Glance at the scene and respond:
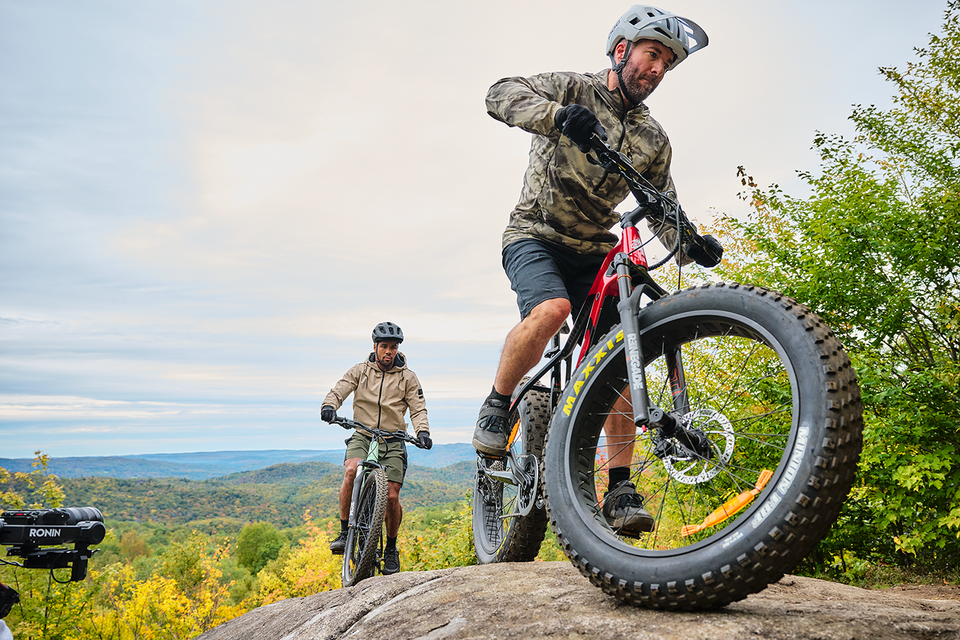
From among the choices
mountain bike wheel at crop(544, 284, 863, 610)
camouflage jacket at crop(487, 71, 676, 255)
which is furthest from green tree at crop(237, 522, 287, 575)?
mountain bike wheel at crop(544, 284, 863, 610)

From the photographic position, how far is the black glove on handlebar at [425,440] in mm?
6280

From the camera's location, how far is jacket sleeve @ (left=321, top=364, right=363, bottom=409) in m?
6.57

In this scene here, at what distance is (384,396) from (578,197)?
422 cm

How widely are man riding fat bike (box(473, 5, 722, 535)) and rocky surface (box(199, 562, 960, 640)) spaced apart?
0.62 m

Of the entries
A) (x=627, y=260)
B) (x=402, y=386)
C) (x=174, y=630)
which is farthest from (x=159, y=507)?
(x=627, y=260)

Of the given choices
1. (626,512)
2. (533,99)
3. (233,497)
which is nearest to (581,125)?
(533,99)

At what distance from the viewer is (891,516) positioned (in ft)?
19.9

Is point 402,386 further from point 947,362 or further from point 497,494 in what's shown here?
point 947,362

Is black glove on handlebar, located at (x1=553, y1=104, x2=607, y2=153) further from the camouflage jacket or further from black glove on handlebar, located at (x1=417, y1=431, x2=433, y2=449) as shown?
black glove on handlebar, located at (x1=417, y1=431, x2=433, y2=449)

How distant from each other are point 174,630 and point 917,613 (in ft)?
101

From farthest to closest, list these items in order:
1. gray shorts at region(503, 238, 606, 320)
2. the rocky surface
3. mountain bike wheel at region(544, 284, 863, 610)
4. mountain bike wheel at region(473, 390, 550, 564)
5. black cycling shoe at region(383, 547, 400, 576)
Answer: black cycling shoe at region(383, 547, 400, 576) → mountain bike wheel at region(473, 390, 550, 564) → gray shorts at region(503, 238, 606, 320) → the rocky surface → mountain bike wheel at region(544, 284, 863, 610)

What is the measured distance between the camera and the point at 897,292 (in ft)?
26.1

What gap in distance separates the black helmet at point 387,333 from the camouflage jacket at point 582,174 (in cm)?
361

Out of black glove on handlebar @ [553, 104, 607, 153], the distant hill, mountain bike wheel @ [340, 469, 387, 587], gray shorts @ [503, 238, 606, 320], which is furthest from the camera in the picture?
the distant hill
